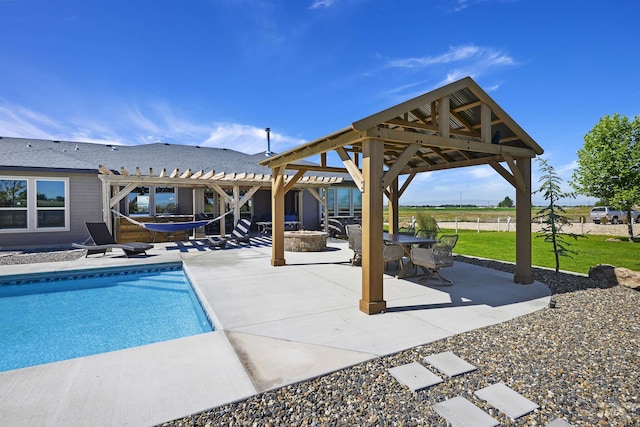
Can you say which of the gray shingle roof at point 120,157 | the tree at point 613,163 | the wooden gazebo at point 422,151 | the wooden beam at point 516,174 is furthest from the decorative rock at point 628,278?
the gray shingle roof at point 120,157

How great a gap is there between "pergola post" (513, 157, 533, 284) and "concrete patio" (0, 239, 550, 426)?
271mm

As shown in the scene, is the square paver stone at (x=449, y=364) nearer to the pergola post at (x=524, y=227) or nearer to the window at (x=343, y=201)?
the pergola post at (x=524, y=227)

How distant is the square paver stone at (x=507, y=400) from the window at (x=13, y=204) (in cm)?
1392

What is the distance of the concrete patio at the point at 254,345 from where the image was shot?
2223 millimetres

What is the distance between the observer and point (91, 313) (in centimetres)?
507

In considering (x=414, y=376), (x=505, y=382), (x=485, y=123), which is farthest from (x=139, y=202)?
(x=505, y=382)

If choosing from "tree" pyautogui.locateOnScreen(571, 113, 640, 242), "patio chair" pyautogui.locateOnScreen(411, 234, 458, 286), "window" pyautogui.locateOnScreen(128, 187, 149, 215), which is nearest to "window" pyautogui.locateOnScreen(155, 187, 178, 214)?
"window" pyautogui.locateOnScreen(128, 187, 149, 215)

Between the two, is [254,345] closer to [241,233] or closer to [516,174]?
[516,174]

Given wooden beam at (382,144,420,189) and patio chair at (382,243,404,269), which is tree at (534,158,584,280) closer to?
patio chair at (382,243,404,269)

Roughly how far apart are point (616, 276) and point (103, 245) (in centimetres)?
1182

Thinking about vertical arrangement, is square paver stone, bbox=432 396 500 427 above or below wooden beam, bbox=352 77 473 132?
below

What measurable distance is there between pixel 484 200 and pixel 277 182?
9939 centimetres

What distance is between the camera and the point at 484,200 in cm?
9325

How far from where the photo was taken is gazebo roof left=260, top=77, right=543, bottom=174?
4320 millimetres
